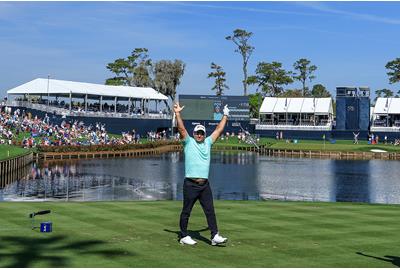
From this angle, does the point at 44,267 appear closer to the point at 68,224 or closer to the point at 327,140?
the point at 68,224

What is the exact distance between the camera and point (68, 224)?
16.1 m

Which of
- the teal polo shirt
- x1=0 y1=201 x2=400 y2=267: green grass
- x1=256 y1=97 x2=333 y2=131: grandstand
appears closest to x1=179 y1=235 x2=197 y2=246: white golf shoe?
x1=0 y1=201 x2=400 y2=267: green grass

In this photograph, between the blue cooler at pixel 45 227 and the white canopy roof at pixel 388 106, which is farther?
the white canopy roof at pixel 388 106

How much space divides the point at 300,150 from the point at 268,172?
120 feet

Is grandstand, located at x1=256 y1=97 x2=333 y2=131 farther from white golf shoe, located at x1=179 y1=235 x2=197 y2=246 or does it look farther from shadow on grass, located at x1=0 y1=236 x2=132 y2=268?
shadow on grass, located at x1=0 y1=236 x2=132 y2=268

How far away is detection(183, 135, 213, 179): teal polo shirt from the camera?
13211 millimetres

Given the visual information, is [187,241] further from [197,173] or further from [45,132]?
[45,132]

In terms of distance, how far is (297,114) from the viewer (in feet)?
406

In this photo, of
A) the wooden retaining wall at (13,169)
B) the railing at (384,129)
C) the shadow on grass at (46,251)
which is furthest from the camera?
the railing at (384,129)

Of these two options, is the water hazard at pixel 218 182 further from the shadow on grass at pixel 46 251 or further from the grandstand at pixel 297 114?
the grandstand at pixel 297 114

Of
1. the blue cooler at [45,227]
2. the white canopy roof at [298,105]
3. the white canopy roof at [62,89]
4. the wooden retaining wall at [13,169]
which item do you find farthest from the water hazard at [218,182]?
the white canopy roof at [298,105]

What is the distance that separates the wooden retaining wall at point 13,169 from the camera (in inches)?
1871

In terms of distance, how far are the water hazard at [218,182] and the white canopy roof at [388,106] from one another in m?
46.1

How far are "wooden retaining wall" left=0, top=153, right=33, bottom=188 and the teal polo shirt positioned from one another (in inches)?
1260
